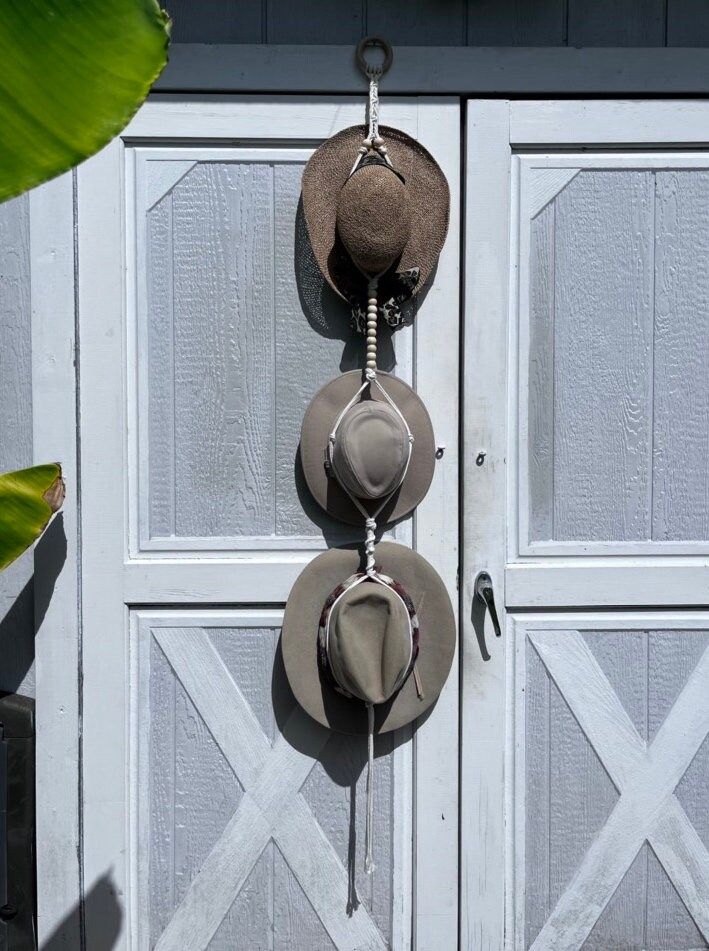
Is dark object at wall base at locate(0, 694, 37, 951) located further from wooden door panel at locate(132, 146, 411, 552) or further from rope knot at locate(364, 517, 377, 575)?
rope knot at locate(364, 517, 377, 575)

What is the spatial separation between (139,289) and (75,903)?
56.6 inches

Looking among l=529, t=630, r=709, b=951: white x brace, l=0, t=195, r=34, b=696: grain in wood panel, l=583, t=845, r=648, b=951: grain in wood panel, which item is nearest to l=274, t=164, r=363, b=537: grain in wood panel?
l=0, t=195, r=34, b=696: grain in wood panel

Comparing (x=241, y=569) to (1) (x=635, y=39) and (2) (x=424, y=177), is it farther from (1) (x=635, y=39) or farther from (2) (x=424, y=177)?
(1) (x=635, y=39)

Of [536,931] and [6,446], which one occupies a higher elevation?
[6,446]

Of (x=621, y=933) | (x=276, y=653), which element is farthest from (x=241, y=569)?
(x=621, y=933)

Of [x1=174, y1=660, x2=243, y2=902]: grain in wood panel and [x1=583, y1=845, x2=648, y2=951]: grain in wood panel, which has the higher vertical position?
[x1=174, y1=660, x2=243, y2=902]: grain in wood panel

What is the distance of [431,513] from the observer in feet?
6.12

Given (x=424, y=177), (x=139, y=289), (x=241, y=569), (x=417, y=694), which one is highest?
(x=424, y=177)

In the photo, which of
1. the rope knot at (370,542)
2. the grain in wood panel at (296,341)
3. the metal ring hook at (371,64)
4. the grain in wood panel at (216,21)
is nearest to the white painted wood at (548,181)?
the metal ring hook at (371,64)

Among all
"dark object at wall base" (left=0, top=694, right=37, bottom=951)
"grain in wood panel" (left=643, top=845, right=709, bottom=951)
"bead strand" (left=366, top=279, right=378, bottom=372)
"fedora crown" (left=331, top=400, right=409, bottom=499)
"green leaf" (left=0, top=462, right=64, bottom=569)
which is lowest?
"grain in wood panel" (left=643, top=845, right=709, bottom=951)

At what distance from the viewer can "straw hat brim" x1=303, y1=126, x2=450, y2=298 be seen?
1776 mm

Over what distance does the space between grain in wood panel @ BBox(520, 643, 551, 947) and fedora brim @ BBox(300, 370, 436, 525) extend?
51 centimetres

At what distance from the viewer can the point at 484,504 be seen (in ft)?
6.12

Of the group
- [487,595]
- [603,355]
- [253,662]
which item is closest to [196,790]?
[253,662]
